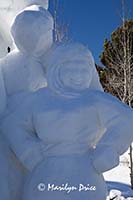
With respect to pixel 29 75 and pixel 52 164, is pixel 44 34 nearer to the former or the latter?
pixel 29 75

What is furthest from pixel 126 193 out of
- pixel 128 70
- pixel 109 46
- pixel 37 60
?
pixel 109 46

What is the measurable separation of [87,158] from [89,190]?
119 mm

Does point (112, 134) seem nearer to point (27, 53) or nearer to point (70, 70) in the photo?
point (70, 70)

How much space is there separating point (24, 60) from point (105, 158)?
57 cm

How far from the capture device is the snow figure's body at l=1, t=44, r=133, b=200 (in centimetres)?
142

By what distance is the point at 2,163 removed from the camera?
1506 mm

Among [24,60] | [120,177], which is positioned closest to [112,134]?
[24,60]

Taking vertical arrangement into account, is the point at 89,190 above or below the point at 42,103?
below

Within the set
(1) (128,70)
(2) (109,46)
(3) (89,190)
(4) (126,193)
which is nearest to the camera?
(3) (89,190)

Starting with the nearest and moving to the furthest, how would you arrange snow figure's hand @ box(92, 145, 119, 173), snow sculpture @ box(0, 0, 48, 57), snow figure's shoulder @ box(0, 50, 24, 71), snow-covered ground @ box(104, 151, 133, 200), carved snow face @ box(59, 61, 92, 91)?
snow figure's hand @ box(92, 145, 119, 173) < carved snow face @ box(59, 61, 92, 91) < snow figure's shoulder @ box(0, 50, 24, 71) < snow sculpture @ box(0, 0, 48, 57) < snow-covered ground @ box(104, 151, 133, 200)

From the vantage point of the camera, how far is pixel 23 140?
148 cm

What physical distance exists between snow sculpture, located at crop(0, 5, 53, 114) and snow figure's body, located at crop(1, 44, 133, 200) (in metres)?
0.09

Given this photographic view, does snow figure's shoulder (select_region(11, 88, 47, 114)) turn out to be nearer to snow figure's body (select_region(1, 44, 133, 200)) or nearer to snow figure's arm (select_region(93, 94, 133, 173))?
snow figure's body (select_region(1, 44, 133, 200))

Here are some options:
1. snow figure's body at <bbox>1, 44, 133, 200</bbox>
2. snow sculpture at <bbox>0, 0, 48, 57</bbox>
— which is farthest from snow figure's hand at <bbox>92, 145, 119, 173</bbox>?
snow sculpture at <bbox>0, 0, 48, 57</bbox>
